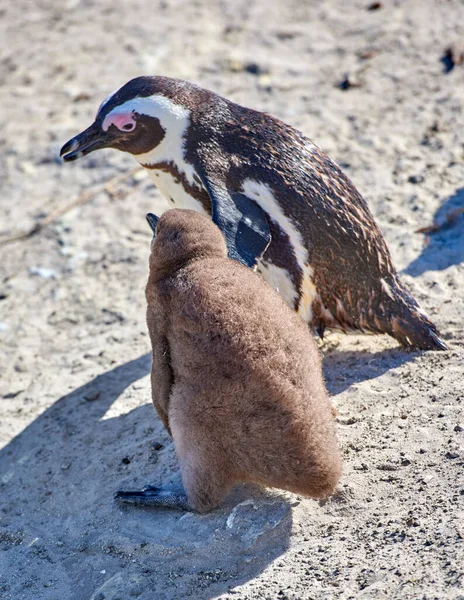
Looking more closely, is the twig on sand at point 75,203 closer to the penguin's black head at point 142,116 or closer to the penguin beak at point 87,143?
the penguin beak at point 87,143

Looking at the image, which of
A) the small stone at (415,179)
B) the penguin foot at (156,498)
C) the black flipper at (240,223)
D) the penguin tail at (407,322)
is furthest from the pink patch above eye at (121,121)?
the small stone at (415,179)

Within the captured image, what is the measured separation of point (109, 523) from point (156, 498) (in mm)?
279

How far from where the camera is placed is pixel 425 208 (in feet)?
19.4

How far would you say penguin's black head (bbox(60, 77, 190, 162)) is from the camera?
4672 millimetres

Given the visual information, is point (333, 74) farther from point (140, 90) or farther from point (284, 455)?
point (284, 455)

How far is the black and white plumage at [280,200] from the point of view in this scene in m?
4.41

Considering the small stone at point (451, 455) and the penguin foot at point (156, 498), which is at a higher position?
the small stone at point (451, 455)

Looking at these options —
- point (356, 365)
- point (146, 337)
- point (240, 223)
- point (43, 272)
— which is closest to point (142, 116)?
point (240, 223)

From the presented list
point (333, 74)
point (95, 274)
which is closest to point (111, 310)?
point (95, 274)

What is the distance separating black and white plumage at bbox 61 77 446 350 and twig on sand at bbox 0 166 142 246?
83.6 inches

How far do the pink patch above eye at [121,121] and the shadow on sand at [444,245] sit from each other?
6.07ft

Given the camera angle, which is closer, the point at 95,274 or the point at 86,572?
the point at 86,572

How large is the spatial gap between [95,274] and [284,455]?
126 inches

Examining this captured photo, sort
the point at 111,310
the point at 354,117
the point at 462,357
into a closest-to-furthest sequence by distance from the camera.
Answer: the point at 462,357 < the point at 111,310 < the point at 354,117
